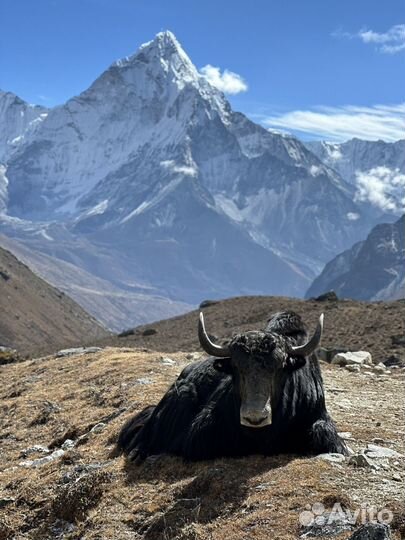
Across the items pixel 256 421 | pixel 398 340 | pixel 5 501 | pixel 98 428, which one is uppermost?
pixel 398 340

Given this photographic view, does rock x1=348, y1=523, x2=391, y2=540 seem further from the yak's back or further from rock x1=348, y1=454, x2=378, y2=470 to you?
the yak's back

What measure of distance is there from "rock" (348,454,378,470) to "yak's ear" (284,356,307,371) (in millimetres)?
1559

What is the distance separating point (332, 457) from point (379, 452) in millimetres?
894

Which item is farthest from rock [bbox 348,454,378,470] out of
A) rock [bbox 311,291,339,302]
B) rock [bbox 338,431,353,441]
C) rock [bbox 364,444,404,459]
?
rock [bbox 311,291,339,302]

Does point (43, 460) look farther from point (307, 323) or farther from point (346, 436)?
point (307, 323)

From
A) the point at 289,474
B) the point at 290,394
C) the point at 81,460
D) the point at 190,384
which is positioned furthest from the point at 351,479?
the point at 81,460

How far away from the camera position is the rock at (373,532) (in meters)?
7.32

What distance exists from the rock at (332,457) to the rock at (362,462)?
197 mm

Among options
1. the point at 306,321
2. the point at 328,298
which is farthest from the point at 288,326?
the point at 328,298

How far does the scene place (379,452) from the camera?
11086mm

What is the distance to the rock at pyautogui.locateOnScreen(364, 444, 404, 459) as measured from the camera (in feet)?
35.7

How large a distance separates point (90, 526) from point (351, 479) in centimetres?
356

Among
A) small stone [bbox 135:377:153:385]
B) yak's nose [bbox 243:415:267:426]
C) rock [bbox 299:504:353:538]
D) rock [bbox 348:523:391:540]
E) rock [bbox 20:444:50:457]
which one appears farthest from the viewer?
small stone [bbox 135:377:153:385]

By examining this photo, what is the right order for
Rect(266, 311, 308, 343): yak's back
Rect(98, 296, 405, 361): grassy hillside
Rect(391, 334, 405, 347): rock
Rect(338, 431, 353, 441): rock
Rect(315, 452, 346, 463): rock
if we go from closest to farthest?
Rect(315, 452, 346, 463): rock < Rect(266, 311, 308, 343): yak's back < Rect(338, 431, 353, 441): rock < Rect(391, 334, 405, 347): rock < Rect(98, 296, 405, 361): grassy hillside
